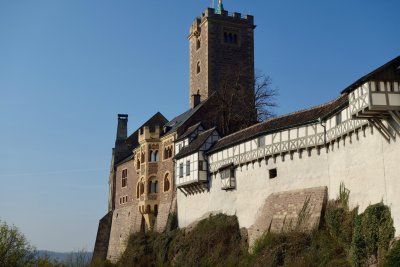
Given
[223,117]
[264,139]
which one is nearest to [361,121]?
[264,139]

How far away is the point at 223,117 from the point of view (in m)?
45.2

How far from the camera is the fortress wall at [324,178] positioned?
73.6 ft

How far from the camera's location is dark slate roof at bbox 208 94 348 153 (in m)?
27.4

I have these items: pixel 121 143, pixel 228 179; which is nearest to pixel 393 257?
pixel 228 179

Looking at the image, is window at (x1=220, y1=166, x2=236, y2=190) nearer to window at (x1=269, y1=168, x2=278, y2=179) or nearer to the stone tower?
window at (x1=269, y1=168, x2=278, y2=179)

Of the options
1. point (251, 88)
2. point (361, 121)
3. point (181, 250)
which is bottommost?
point (181, 250)

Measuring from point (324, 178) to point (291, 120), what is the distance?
4608 millimetres

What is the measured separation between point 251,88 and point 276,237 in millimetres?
25901

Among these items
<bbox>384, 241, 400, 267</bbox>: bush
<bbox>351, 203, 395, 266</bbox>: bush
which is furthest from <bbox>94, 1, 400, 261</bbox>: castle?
<bbox>384, 241, 400, 267</bbox>: bush

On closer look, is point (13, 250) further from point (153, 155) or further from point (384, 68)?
point (384, 68)

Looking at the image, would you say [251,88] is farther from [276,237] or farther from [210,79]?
[276,237]

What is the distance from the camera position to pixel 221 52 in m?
52.9

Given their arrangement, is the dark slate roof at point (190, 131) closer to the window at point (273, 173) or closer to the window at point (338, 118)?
the window at point (273, 173)

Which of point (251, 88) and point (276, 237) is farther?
point (251, 88)
